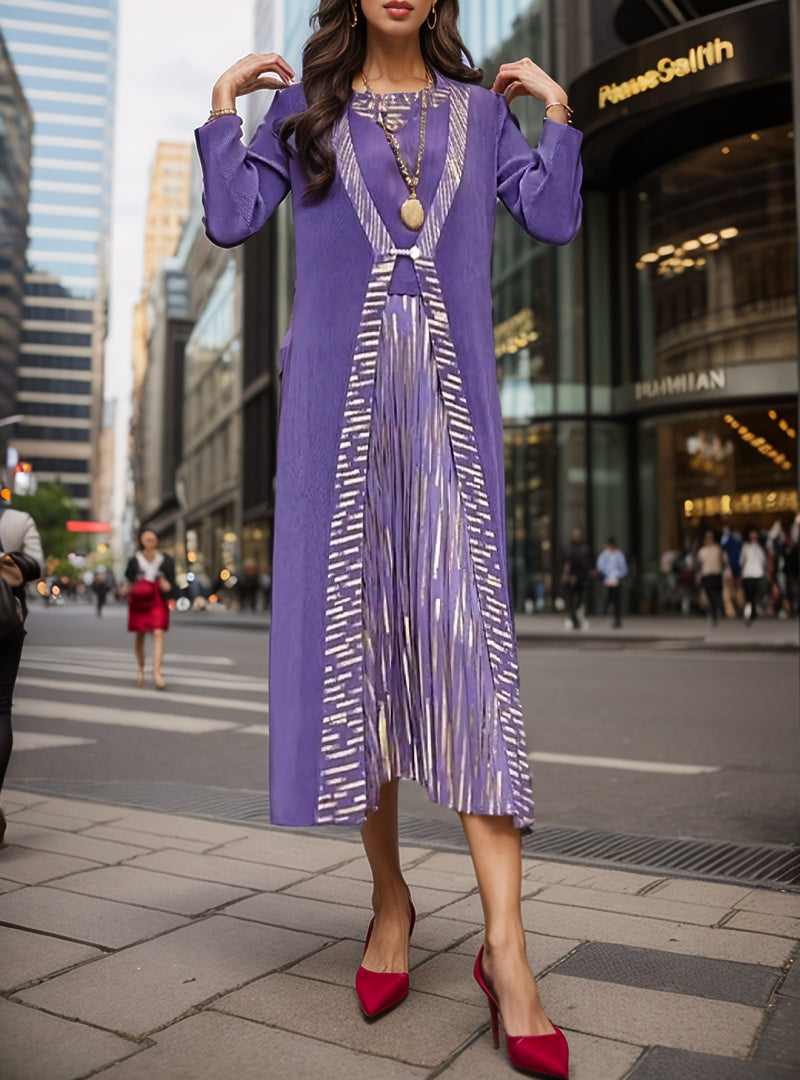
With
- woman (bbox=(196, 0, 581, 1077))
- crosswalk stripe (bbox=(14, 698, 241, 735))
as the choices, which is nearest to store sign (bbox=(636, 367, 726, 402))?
crosswalk stripe (bbox=(14, 698, 241, 735))

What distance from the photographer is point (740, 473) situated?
77.7 ft

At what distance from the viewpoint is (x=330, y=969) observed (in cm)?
235

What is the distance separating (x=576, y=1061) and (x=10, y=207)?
105 meters

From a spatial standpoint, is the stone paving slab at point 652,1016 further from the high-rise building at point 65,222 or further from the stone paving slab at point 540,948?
the high-rise building at point 65,222

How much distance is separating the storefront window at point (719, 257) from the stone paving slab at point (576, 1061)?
22709mm

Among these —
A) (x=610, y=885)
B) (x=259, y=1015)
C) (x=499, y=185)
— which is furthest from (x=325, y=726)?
(x=610, y=885)

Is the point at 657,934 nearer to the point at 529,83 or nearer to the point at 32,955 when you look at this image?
the point at 32,955

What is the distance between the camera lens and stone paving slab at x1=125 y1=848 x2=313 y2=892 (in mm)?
3113

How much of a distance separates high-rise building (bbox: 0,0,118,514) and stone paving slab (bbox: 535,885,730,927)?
132930 millimetres

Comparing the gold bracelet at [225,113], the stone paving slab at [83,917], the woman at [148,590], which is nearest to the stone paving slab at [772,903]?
the stone paving slab at [83,917]

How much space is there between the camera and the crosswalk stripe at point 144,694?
8398 mm

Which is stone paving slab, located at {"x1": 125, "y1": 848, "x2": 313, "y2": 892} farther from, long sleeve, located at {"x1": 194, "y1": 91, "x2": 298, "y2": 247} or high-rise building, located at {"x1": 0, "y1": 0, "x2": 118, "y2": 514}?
high-rise building, located at {"x1": 0, "y1": 0, "x2": 118, "y2": 514}

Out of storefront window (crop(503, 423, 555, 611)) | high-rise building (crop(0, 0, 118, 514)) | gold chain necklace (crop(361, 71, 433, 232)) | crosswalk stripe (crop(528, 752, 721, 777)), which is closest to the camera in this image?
gold chain necklace (crop(361, 71, 433, 232))

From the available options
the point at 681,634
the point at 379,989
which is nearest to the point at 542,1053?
the point at 379,989
